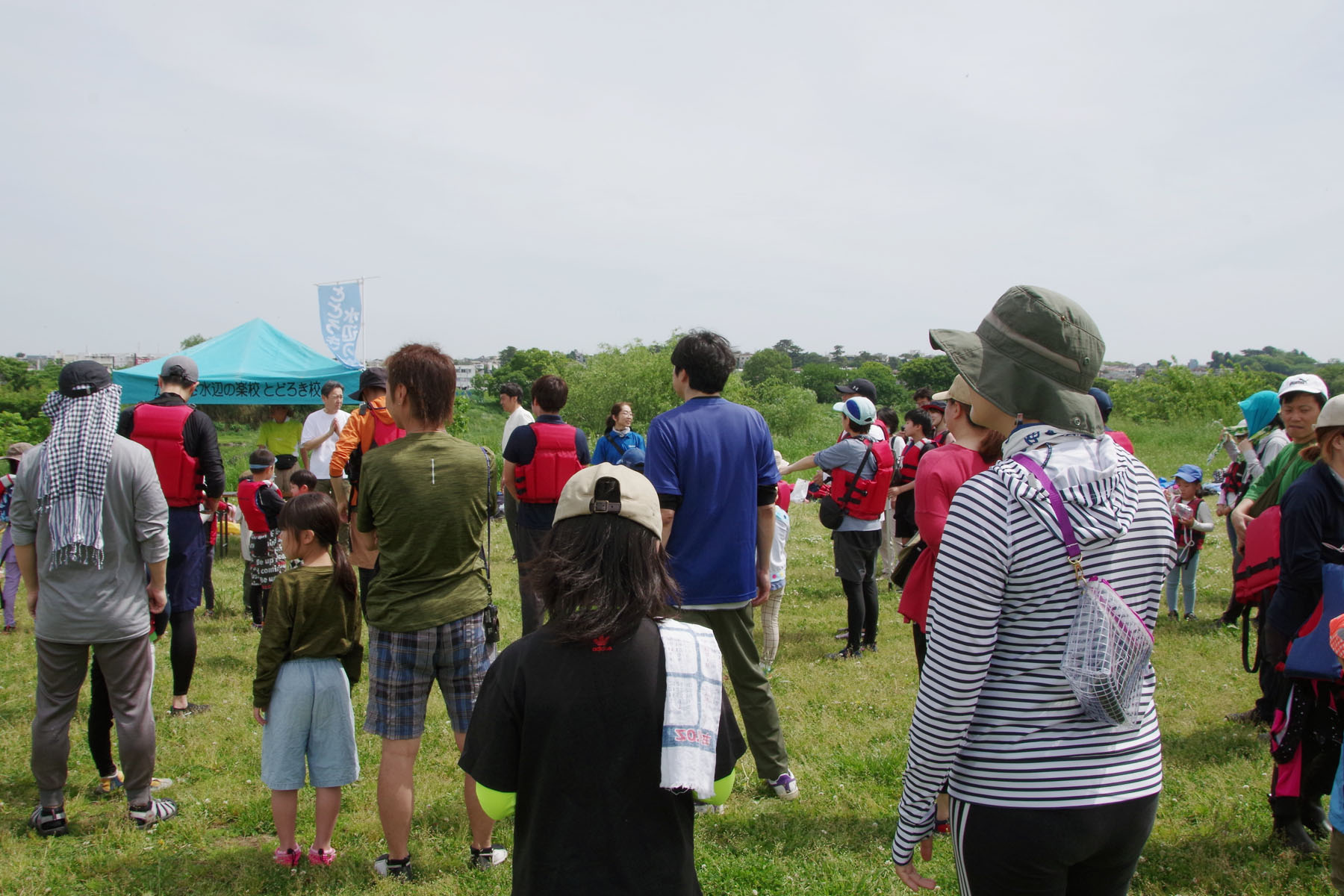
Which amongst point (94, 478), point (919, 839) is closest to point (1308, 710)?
point (919, 839)

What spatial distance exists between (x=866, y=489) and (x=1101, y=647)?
479cm

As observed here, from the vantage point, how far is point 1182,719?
5141 millimetres

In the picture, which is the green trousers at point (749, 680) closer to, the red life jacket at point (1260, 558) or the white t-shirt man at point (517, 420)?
the red life jacket at point (1260, 558)

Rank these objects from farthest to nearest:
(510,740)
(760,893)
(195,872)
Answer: (195,872)
(760,893)
(510,740)

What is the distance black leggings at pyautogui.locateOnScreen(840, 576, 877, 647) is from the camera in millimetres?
6410

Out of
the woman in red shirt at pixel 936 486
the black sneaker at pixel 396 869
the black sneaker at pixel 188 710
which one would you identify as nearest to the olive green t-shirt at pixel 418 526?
the black sneaker at pixel 396 869

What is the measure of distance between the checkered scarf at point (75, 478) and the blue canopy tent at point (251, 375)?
7.63 metres

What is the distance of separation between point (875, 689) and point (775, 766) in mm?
1871

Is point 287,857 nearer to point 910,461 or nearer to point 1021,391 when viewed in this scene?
point 1021,391

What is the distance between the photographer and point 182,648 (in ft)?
15.9

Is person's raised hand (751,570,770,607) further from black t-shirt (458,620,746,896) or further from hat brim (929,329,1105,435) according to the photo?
black t-shirt (458,620,746,896)

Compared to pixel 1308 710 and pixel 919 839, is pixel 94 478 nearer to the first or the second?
pixel 919 839

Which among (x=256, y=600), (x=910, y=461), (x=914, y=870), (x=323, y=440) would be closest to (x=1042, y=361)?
(x=914, y=870)

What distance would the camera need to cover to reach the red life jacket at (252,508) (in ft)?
22.8
